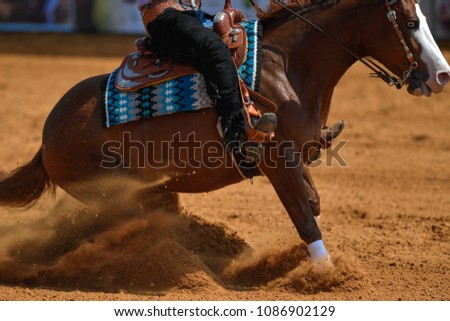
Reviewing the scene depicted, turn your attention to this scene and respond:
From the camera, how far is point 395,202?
8102mm

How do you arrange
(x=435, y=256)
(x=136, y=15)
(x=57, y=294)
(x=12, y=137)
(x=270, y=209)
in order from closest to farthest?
(x=57, y=294) → (x=435, y=256) → (x=270, y=209) → (x=12, y=137) → (x=136, y=15)

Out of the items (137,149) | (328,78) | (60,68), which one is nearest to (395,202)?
(328,78)

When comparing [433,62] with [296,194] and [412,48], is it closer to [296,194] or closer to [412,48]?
[412,48]

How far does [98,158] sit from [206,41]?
1.26 meters

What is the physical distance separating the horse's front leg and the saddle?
184mm

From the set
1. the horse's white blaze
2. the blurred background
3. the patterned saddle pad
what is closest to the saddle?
the patterned saddle pad

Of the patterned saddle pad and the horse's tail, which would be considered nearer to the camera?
the patterned saddle pad

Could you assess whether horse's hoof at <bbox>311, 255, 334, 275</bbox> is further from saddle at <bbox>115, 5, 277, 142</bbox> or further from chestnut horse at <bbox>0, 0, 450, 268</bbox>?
saddle at <bbox>115, 5, 277, 142</bbox>

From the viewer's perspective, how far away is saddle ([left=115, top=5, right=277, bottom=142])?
219 inches

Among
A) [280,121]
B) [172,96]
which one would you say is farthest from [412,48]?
[172,96]

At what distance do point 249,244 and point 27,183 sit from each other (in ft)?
6.36

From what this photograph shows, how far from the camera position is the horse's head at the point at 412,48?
5496mm
